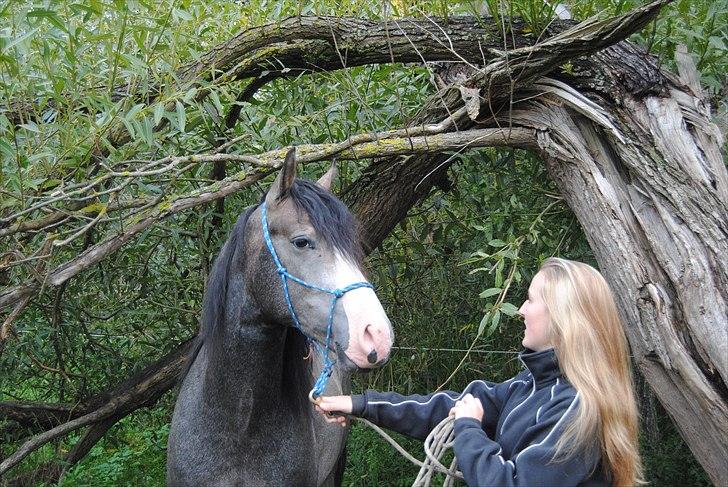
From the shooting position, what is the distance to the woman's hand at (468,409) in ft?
9.28

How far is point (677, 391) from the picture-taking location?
11.4 ft

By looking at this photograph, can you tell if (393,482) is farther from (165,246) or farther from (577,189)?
(577,189)

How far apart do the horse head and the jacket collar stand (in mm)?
463

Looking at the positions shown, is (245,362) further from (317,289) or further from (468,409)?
(468,409)

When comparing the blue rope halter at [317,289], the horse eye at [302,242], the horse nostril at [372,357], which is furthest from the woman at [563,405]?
the horse eye at [302,242]

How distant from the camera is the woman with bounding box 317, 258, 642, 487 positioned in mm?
2557

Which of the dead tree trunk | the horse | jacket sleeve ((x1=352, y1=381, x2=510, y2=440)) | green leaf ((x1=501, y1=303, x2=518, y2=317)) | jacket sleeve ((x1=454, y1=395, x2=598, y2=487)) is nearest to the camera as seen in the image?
jacket sleeve ((x1=454, y1=395, x2=598, y2=487))

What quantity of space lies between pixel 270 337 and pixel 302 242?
430 mm

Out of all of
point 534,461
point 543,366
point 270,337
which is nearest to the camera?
point 534,461

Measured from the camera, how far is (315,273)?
297cm

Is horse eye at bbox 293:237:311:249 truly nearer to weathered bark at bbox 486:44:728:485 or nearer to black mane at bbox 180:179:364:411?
black mane at bbox 180:179:364:411

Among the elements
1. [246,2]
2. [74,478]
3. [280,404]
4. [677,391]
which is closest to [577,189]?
[677,391]

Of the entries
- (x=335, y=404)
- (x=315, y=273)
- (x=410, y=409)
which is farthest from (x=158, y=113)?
(x=410, y=409)

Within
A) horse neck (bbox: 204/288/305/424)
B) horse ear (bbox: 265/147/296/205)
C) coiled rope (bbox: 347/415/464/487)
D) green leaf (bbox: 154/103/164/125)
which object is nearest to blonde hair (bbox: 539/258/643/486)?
coiled rope (bbox: 347/415/464/487)
